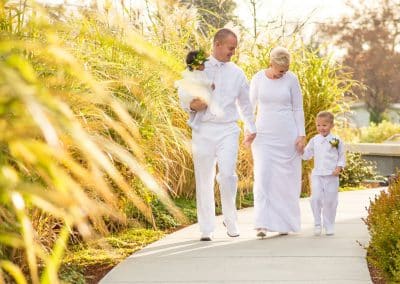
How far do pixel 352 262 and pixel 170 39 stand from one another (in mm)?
4895

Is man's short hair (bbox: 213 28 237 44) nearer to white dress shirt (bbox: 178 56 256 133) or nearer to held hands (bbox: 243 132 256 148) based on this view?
white dress shirt (bbox: 178 56 256 133)

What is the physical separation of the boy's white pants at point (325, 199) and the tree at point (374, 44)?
136 feet

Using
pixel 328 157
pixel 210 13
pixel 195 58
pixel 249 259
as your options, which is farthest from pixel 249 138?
pixel 210 13

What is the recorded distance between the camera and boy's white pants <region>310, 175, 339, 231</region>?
9.45 metres

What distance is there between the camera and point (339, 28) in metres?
52.6

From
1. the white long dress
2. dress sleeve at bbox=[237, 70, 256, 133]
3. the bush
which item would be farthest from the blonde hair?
the bush

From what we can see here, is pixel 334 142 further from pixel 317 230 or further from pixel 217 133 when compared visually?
pixel 217 133

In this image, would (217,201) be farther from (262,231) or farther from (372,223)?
(372,223)

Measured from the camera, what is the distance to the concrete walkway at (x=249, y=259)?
22.9 feet

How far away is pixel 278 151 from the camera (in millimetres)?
9539

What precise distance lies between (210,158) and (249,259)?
1524mm

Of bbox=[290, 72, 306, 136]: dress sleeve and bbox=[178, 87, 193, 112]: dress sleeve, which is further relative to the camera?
bbox=[290, 72, 306, 136]: dress sleeve

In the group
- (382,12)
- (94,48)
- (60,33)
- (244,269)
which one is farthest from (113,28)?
(382,12)

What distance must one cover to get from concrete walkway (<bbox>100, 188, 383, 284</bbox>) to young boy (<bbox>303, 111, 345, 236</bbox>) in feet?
0.74
